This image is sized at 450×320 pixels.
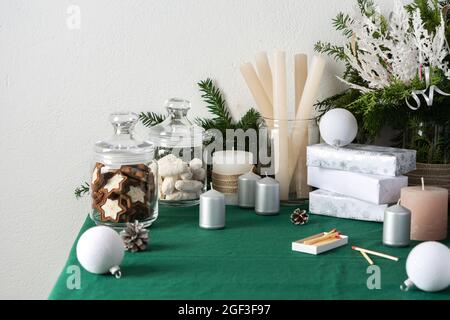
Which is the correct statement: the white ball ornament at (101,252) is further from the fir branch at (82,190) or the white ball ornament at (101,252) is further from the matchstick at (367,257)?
the fir branch at (82,190)

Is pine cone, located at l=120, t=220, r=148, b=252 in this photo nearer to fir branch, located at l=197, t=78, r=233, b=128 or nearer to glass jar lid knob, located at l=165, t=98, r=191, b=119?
glass jar lid knob, located at l=165, t=98, r=191, b=119

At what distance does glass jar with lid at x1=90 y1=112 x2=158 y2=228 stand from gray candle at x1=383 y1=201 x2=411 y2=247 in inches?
16.1

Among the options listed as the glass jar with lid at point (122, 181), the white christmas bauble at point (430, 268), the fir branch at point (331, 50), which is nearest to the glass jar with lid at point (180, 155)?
the glass jar with lid at point (122, 181)

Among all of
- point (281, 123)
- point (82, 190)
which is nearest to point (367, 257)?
point (281, 123)

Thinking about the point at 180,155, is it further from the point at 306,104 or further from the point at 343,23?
the point at 343,23

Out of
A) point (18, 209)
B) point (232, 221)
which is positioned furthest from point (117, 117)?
point (18, 209)

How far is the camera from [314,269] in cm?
109

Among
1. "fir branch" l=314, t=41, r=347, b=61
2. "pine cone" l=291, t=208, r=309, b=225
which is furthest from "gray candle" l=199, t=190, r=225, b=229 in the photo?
"fir branch" l=314, t=41, r=347, b=61

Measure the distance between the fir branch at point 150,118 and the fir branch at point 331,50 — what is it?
0.37 m

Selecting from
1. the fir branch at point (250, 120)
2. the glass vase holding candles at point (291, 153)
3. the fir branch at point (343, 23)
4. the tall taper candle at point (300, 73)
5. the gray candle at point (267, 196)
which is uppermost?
the fir branch at point (343, 23)

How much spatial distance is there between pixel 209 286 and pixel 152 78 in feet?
2.29

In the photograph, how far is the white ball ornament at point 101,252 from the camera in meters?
1.04

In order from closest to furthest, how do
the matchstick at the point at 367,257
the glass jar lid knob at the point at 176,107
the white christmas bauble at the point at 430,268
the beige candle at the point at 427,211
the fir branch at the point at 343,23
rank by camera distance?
1. the white christmas bauble at the point at 430,268
2. the matchstick at the point at 367,257
3. the beige candle at the point at 427,211
4. the glass jar lid knob at the point at 176,107
5. the fir branch at the point at 343,23

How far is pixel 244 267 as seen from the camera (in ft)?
3.60
